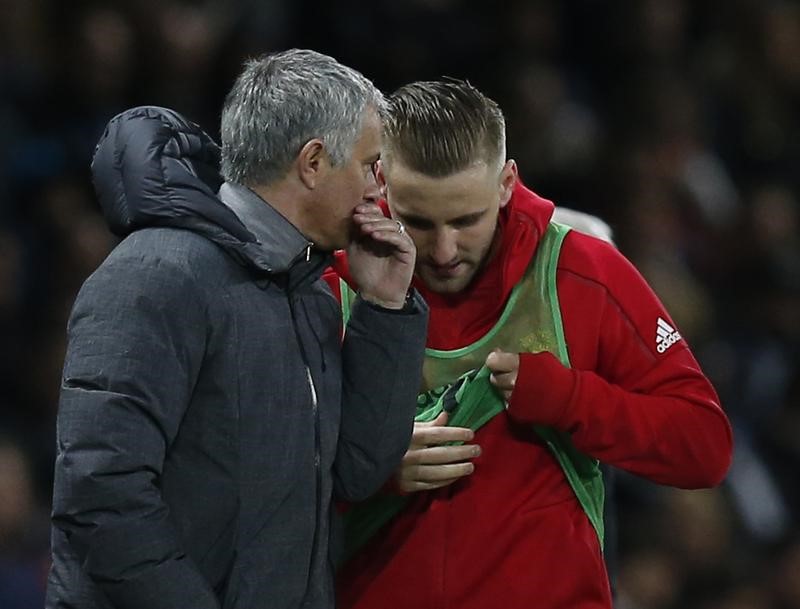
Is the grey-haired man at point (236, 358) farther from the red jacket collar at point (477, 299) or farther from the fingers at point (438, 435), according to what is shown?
the red jacket collar at point (477, 299)

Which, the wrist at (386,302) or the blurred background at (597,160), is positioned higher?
the wrist at (386,302)

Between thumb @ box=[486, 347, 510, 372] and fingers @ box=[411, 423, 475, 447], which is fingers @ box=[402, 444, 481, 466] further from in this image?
thumb @ box=[486, 347, 510, 372]

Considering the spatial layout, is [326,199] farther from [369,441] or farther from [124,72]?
[124,72]

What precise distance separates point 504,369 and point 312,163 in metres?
0.53

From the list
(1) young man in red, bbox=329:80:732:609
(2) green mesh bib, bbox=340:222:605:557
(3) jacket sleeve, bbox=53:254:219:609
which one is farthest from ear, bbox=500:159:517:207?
(3) jacket sleeve, bbox=53:254:219:609

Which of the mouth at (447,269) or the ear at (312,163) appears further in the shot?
the mouth at (447,269)

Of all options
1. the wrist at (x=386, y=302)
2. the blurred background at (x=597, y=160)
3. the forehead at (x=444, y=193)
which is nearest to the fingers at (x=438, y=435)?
the wrist at (x=386, y=302)

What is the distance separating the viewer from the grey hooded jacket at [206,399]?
2473mm

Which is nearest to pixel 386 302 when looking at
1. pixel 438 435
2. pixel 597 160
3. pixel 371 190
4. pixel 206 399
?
pixel 371 190

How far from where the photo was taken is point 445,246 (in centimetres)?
302

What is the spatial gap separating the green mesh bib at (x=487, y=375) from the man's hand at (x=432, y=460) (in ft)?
0.20

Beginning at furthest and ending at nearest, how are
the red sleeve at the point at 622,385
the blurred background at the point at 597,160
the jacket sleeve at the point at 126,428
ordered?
the blurred background at the point at 597,160 < the red sleeve at the point at 622,385 < the jacket sleeve at the point at 126,428

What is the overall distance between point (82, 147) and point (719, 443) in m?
3.22

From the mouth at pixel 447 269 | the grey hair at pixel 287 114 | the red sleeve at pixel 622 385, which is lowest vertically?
the red sleeve at pixel 622 385
